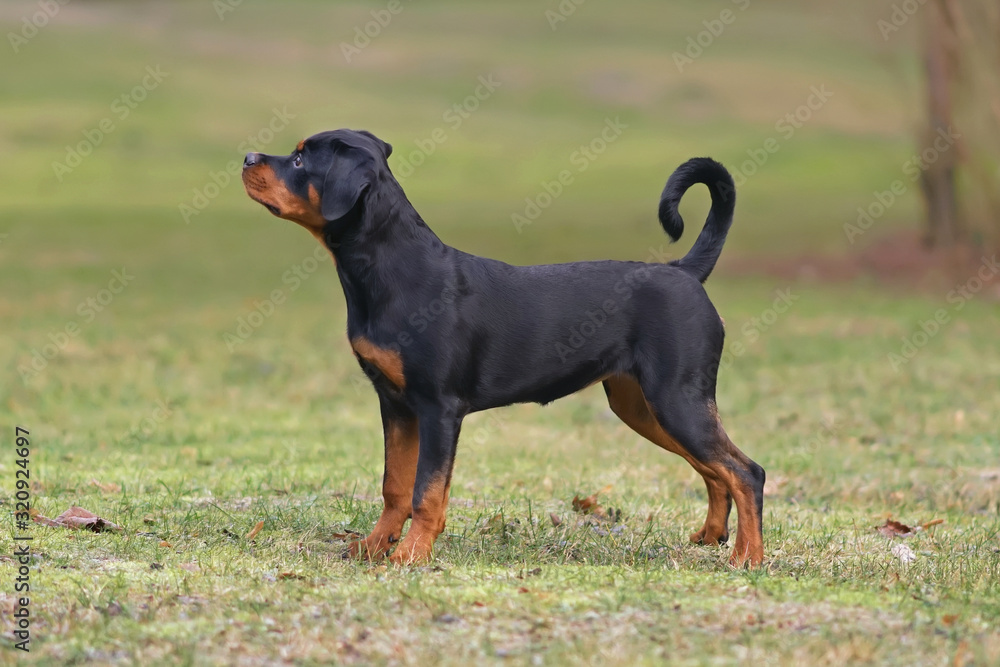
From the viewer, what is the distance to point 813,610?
4.93 metres

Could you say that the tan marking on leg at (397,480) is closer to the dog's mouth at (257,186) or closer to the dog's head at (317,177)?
the dog's head at (317,177)

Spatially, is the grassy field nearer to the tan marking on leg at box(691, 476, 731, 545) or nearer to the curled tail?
the tan marking on leg at box(691, 476, 731, 545)

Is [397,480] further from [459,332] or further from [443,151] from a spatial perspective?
[443,151]

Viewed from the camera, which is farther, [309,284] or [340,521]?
[309,284]

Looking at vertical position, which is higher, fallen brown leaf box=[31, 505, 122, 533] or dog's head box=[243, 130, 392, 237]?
dog's head box=[243, 130, 392, 237]

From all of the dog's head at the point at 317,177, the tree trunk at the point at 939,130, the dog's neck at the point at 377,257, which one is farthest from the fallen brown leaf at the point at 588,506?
the tree trunk at the point at 939,130

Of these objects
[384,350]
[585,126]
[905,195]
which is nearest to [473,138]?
[585,126]

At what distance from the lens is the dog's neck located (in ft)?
19.3

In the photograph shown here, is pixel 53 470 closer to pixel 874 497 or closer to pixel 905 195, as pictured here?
pixel 874 497

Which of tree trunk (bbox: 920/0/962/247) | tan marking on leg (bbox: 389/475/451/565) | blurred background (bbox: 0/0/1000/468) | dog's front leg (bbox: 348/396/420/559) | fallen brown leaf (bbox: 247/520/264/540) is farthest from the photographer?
tree trunk (bbox: 920/0/962/247)

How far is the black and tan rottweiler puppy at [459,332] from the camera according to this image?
5.81m

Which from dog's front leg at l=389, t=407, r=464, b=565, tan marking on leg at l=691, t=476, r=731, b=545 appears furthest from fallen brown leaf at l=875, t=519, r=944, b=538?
dog's front leg at l=389, t=407, r=464, b=565

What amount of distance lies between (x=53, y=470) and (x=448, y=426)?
3509 millimetres

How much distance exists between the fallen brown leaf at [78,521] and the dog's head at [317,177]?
6.09 feet
